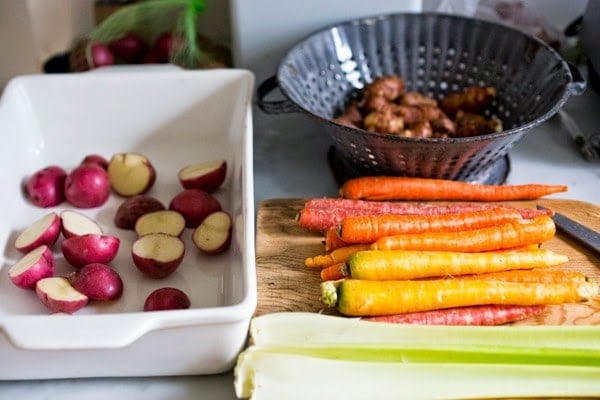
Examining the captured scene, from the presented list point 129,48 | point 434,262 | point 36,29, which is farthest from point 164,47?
point 434,262

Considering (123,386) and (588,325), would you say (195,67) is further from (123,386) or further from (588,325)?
(588,325)

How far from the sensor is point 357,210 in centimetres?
104

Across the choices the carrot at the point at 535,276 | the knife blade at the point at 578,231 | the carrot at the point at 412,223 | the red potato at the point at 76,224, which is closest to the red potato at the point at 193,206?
the red potato at the point at 76,224

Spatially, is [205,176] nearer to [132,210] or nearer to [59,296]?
[132,210]

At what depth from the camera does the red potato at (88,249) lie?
3.21ft

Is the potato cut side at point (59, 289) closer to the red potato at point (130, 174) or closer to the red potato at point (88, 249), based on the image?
the red potato at point (88, 249)

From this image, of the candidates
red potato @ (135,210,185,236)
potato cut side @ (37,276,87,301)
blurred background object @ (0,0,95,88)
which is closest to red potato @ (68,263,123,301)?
potato cut side @ (37,276,87,301)

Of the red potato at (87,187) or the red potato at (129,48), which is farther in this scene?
the red potato at (129,48)

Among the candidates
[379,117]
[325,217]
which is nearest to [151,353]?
[325,217]

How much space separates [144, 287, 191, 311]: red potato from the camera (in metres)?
0.90

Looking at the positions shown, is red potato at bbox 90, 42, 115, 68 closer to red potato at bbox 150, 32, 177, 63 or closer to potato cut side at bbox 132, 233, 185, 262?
red potato at bbox 150, 32, 177, 63

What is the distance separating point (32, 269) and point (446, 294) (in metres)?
0.54

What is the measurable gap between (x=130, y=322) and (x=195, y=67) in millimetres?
744

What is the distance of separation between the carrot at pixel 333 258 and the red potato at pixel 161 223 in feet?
0.71
